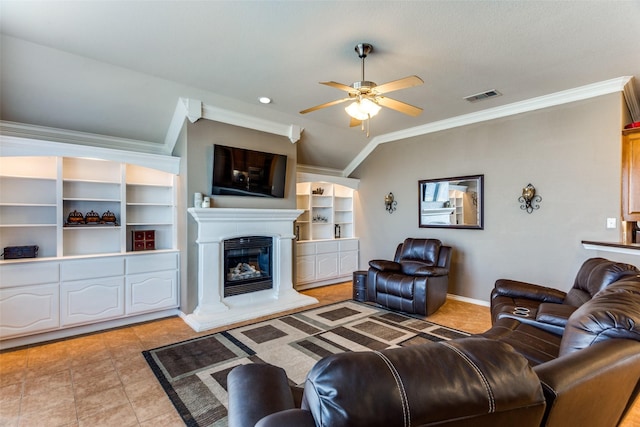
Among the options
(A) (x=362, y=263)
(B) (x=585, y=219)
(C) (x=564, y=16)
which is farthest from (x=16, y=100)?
(B) (x=585, y=219)

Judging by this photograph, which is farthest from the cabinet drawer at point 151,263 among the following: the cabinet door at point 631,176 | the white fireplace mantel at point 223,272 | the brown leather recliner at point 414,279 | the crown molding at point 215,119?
the cabinet door at point 631,176

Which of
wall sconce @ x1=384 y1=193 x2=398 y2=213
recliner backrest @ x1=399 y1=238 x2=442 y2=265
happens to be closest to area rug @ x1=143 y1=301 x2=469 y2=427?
recliner backrest @ x1=399 y1=238 x2=442 y2=265

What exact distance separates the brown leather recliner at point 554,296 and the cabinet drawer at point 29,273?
4.42 meters

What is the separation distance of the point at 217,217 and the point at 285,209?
1115 mm

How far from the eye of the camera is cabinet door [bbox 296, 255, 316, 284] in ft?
17.6

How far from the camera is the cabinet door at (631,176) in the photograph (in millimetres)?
3461

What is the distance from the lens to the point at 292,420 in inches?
31.4

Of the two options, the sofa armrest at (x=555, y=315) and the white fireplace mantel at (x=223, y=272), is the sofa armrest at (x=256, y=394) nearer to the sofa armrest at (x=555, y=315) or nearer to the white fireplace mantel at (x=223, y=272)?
the sofa armrest at (x=555, y=315)

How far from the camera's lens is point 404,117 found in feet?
15.5

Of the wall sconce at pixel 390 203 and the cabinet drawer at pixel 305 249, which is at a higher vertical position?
the wall sconce at pixel 390 203

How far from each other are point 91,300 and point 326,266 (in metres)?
3.52

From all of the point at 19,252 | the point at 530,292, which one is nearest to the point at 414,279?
the point at 530,292

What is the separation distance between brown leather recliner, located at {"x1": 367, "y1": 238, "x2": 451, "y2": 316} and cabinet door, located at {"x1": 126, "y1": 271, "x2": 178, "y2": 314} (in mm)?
2666

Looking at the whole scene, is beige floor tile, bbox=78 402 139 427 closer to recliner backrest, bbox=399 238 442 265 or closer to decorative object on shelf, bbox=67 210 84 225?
decorative object on shelf, bbox=67 210 84 225
